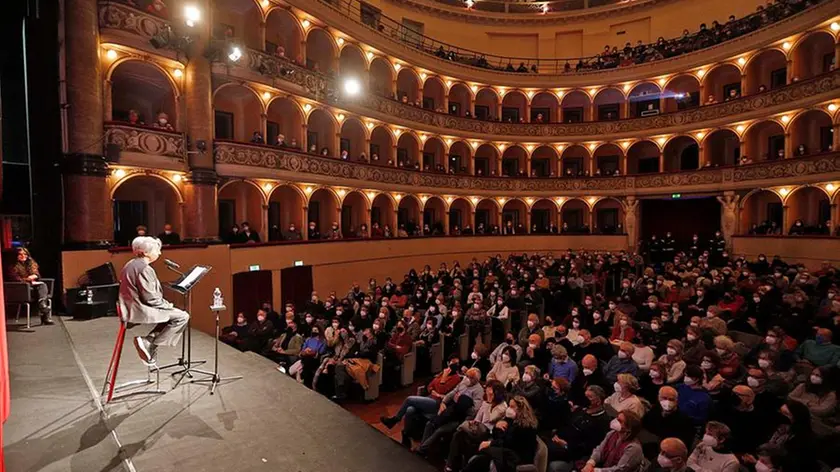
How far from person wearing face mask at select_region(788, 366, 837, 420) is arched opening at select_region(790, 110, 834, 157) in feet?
58.1

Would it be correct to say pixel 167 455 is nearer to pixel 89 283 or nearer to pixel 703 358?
pixel 703 358

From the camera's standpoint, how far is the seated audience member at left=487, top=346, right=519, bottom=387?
689 centimetres

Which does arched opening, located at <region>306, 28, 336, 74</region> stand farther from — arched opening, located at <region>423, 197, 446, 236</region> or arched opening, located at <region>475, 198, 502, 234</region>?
arched opening, located at <region>475, 198, 502, 234</region>

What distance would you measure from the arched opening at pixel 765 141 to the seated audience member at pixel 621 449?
21.8 m

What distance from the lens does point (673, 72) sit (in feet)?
77.4

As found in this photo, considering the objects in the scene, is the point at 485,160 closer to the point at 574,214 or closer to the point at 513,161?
the point at 513,161

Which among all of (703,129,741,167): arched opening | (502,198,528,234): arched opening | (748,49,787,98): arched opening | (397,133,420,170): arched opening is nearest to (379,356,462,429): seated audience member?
(397,133,420,170): arched opening

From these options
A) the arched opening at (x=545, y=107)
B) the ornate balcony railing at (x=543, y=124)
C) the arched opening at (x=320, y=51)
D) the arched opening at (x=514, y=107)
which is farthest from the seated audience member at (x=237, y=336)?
the arched opening at (x=545, y=107)

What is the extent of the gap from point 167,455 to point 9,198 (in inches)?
119

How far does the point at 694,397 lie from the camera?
5801 mm

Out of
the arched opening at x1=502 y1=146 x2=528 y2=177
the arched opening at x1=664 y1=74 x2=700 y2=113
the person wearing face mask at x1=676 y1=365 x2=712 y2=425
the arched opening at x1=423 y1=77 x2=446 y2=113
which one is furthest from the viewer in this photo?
the arched opening at x1=502 y1=146 x2=528 y2=177

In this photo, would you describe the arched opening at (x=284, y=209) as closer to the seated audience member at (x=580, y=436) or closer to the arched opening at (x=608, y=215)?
the seated audience member at (x=580, y=436)

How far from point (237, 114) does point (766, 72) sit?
23.7 metres

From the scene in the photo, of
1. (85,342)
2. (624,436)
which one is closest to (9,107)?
(85,342)
